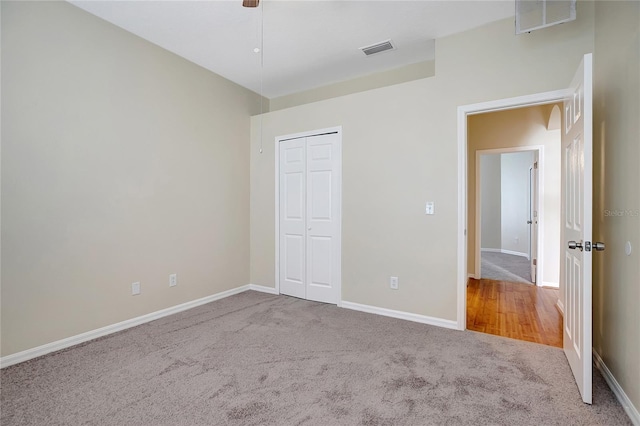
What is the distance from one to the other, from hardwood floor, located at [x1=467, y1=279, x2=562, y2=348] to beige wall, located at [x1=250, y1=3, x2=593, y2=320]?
555mm

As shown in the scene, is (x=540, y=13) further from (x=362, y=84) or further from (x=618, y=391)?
(x=618, y=391)

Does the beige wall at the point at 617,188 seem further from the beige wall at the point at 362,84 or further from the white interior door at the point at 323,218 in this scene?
the white interior door at the point at 323,218

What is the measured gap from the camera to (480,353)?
247 centimetres

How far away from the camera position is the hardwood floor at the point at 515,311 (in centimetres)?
292

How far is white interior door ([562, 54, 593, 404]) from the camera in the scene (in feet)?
5.86

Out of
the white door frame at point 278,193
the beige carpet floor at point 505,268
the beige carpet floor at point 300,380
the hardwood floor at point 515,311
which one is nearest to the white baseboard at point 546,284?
the hardwood floor at point 515,311

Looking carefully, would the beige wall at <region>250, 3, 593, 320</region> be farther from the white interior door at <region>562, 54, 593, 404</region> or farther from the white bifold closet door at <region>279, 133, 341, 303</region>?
the white interior door at <region>562, 54, 593, 404</region>

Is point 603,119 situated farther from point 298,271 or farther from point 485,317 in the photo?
point 298,271

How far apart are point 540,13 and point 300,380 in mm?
3217

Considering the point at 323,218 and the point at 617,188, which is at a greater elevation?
the point at 617,188

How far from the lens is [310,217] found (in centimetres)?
398

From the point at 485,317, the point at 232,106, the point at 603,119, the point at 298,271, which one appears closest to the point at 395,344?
the point at 485,317

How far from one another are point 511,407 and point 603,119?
2002mm

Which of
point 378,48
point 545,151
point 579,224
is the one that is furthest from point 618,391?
point 545,151
